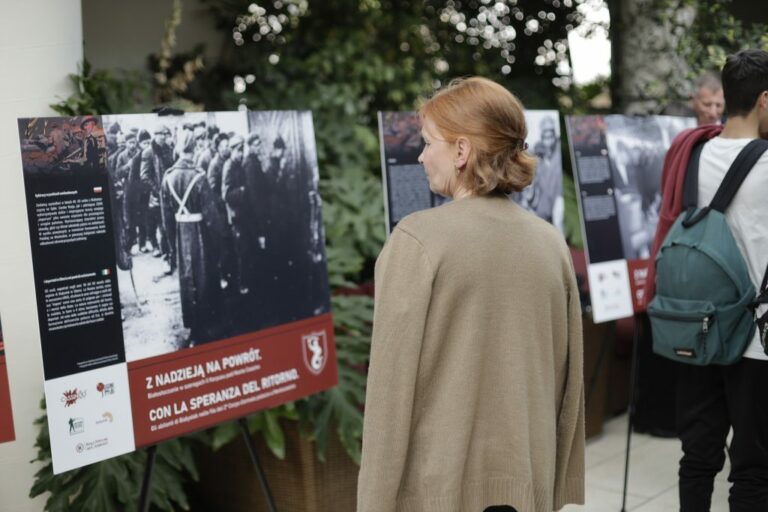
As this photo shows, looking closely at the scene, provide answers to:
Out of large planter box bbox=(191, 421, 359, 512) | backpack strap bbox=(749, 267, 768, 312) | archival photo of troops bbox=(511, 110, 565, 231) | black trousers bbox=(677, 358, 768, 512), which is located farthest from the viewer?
archival photo of troops bbox=(511, 110, 565, 231)

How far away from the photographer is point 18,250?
344 cm

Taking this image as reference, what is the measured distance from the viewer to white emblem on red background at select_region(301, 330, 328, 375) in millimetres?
3328

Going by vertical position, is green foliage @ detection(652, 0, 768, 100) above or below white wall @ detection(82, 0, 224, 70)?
below

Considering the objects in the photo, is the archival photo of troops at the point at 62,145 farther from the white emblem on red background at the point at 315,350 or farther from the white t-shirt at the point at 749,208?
the white t-shirt at the point at 749,208

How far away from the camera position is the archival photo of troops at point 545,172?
4.38 metres

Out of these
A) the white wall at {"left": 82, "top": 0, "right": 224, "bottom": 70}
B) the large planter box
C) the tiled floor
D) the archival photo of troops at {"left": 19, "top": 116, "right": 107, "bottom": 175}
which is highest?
the white wall at {"left": 82, "top": 0, "right": 224, "bottom": 70}

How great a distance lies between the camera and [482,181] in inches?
80.0

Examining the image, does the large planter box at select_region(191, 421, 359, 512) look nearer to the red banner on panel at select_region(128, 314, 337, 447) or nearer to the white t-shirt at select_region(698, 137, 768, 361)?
the red banner on panel at select_region(128, 314, 337, 447)

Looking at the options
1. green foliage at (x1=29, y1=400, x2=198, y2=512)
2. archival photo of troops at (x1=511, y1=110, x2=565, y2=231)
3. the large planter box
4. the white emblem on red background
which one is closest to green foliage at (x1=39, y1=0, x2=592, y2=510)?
green foliage at (x1=29, y1=400, x2=198, y2=512)

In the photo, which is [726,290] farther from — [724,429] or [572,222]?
[572,222]

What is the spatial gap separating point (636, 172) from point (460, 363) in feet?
10.0

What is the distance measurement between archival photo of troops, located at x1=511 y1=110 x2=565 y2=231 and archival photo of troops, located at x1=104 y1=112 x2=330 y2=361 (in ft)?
4.45

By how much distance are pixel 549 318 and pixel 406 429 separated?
0.44 meters

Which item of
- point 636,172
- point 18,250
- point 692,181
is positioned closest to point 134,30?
point 18,250
